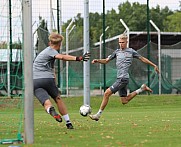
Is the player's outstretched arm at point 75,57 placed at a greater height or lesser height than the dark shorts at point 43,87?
greater

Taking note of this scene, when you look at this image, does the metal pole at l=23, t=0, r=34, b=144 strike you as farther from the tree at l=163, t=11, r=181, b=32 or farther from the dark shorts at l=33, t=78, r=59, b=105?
the tree at l=163, t=11, r=181, b=32

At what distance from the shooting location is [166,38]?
134 feet

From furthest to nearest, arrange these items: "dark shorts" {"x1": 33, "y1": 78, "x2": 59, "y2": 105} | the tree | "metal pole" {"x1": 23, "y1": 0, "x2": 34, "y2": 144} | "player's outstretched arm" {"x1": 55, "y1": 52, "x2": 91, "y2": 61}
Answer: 1. the tree
2. "dark shorts" {"x1": 33, "y1": 78, "x2": 59, "y2": 105}
3. "player's outstretched arm" {"x1": 55, "y1": 52, "x2": 91, "y2": 61}
4. "metal pole" {"x1": 23, "y1": 0, "x2": 34, "y2": 144}

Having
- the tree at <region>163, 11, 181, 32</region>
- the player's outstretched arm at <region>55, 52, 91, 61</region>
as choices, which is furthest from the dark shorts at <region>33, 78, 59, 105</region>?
the tree at <region>163, 11, 181, 32</region>

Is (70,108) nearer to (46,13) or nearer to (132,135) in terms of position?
(46,13)

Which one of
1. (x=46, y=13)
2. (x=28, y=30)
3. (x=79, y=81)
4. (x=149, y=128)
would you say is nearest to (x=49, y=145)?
(x=28, y=30)

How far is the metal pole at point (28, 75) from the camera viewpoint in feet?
29.2

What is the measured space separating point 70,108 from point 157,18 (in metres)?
64.5

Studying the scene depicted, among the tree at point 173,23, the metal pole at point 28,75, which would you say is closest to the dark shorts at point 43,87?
the metal pole at point 28,75

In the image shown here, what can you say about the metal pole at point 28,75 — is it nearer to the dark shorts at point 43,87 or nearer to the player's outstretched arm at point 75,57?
the player's outstretched arm at point 75,57

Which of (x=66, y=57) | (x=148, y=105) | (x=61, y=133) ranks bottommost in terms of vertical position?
(x=148, y=105)

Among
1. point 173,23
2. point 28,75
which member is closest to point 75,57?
point 28,75

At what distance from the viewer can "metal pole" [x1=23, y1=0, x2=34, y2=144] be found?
8.89 metres

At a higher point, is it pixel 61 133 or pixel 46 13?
pixel 46 13
